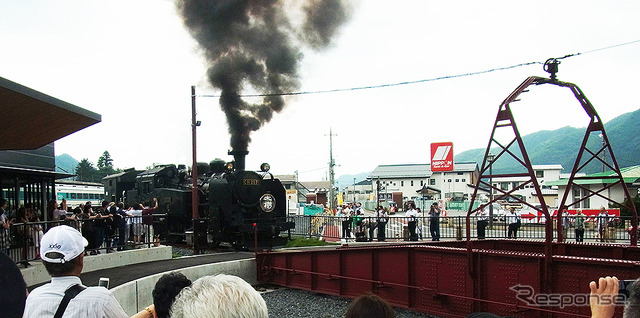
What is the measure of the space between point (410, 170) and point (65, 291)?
94.3 meters

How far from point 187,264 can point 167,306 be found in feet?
32.7

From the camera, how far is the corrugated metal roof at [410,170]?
287 feet

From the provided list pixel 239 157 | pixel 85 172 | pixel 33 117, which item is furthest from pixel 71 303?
pixel 85 172

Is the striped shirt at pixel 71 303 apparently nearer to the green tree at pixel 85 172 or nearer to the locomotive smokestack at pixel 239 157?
the locomotive smokestack at pixel 239 157

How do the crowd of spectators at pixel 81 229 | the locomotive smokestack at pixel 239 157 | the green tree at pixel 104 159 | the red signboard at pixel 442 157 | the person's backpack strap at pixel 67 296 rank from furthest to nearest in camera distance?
the green tree at pixel 104 159 → the red signboard at pixel 442 157 → the locomotive smokestack at pixel 239 157 → the crowd of spectators at pixel 81 229 → the person's backpack strap at pixel 67 296

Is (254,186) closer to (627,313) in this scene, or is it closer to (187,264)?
(187,264)

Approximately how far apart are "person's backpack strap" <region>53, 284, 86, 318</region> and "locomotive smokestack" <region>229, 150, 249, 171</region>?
1396 cm

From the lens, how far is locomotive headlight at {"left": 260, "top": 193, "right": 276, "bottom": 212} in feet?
53.4

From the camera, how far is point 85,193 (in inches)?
1827

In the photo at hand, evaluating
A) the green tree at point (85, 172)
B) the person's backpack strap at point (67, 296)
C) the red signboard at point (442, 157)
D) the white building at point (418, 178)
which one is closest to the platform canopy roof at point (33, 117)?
the person's backpack strap at point (67, 296)

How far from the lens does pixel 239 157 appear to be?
17375 mm
